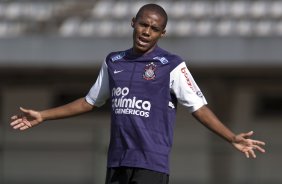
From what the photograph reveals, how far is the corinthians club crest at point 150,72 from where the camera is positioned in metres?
5.17

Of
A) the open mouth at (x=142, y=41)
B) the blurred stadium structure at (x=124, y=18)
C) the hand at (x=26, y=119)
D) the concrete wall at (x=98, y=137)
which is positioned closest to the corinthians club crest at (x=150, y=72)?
the open mouth at (x=142, y=41)

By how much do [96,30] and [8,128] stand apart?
8.46 ft

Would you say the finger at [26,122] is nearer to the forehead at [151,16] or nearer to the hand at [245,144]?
the forehead at [151,16]

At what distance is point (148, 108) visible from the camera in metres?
5.12

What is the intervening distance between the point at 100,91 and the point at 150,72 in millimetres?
406

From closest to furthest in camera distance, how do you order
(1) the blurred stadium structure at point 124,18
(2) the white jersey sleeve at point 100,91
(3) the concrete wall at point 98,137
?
(2) the white jersey sleeve at point 100,91 < (1) the blurred stadium structure at point 124,18 < (3) the concrete wall at point 98,137

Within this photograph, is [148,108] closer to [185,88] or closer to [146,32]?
[185,88]

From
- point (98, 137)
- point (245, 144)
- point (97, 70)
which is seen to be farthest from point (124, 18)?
point (245, 144)

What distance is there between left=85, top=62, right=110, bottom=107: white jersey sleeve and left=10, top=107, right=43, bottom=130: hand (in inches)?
11.9

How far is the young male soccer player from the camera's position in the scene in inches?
201

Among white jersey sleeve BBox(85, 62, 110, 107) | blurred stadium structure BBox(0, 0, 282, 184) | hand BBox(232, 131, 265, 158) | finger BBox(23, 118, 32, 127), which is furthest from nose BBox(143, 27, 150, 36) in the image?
blurred stadium structure BBox(0, 0, 282, 184)

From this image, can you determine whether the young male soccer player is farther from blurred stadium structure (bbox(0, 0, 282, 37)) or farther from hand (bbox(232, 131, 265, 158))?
blurred stadium structure (bbox(0, 0, 282, 37))

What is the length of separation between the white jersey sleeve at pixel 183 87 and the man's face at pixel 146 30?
7.9 inches

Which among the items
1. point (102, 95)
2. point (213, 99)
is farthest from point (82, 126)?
point (102, 95)
